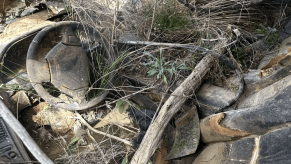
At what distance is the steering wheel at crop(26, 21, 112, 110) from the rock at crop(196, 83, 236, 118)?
1.05m

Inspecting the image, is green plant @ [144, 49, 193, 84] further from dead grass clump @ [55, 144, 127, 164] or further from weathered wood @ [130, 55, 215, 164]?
dead grass clump @ [55, 144, 127, 164]

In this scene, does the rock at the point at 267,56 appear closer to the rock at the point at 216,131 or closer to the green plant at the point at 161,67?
the green plant at the point at 161,67

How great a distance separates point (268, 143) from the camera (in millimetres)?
1565

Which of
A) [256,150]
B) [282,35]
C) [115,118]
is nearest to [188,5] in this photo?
[282,35]

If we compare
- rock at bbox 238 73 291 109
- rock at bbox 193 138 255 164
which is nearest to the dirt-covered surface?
rock at bbox 238 73 291 109

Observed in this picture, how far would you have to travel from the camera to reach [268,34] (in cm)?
287

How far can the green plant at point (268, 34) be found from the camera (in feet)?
9.16

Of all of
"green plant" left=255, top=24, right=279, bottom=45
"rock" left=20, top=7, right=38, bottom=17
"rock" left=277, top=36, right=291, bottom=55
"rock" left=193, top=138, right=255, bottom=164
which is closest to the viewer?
"rock" left=193, top=138, right=255, bottom=164

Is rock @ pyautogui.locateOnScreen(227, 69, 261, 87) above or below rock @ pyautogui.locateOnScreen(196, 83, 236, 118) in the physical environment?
above

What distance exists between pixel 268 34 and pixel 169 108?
1.57 m

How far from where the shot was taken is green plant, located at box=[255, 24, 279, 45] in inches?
110

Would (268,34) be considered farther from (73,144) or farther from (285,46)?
(73,144)

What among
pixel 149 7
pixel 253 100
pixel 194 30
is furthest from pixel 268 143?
pixel 149 7

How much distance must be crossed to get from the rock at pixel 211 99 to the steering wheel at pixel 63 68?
1048mm
